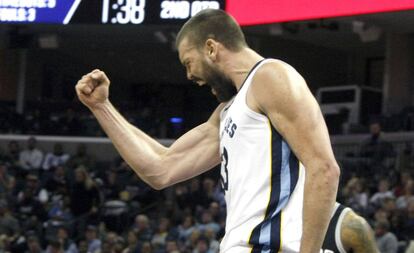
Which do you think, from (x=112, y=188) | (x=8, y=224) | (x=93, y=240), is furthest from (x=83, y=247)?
(x=112, y=188)

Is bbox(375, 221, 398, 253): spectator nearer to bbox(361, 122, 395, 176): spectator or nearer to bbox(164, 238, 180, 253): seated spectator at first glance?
bbox(164, 238, 180, 253): seated spectator

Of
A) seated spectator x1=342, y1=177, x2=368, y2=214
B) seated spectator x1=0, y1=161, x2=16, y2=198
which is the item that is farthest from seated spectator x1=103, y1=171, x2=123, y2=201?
seated spectator x1=342, y1=177, x2=368, y2=214

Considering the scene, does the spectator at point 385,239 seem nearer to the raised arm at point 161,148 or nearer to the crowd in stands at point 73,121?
the crowd in stands at point 73,121

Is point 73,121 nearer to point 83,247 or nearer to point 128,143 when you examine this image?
point 83,247

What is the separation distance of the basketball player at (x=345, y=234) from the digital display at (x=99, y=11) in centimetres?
912

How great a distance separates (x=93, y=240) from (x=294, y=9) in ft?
13.4

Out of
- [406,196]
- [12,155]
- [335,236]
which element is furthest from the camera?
[12,155]

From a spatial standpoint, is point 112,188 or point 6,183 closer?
point 112,188

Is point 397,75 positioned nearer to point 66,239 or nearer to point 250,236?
Answer: point 66,239

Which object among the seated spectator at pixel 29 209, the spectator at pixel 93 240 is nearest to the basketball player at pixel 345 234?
the spectator at pixel 93 240

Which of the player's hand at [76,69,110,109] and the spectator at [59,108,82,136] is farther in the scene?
the spectator at [59,108,82,136]

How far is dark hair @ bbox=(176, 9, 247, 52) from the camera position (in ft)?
11.2

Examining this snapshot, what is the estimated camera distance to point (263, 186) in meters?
3.29

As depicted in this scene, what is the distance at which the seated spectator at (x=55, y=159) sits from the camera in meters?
18.2
